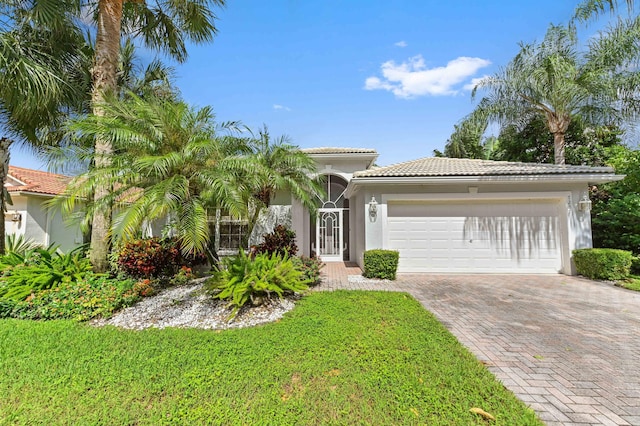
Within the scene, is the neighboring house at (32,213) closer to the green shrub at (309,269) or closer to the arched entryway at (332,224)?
the green shrub at (309,269)

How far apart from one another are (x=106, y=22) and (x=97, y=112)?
2889 millimetres

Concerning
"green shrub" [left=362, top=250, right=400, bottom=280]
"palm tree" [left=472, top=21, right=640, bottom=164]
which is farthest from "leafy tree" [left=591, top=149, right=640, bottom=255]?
"green shrub" [left=362, top=250, right=400, bottom=280]

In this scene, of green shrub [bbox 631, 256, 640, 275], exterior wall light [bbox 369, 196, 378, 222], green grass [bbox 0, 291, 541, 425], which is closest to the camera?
green grass [bbox 0, 291, 541, 425]

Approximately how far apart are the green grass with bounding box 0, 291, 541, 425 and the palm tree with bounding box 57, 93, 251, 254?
2.34 m

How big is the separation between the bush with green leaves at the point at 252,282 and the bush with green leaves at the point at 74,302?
7.12ft

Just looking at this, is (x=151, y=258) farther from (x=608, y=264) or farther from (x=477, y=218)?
(x=608, y=264)

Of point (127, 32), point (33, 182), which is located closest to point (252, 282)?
point (127, 32)

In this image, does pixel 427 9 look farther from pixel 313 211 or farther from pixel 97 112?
pixel 97 112

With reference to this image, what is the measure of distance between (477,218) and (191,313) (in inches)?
422

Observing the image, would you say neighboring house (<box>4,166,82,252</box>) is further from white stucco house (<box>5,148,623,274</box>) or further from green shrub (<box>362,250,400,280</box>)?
green shrub (<box>362,250,400,280</box>)

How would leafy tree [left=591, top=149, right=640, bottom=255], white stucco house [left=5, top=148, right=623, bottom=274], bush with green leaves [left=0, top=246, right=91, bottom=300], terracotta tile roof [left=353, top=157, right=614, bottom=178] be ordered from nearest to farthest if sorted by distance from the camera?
bush with green leaves [left=0, top=246, right=91, bottom=300] < terracotta tile roof [left=353, top=157, right=614, bottom=178] < white stucco house [left=5, top=148, right=623, bottom=274] < leafy tree [left=591, top=149, right=640, bottom=255]

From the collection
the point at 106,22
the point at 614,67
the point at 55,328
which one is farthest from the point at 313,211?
the point at 614,67

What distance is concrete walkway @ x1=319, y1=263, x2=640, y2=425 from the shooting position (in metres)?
3.22

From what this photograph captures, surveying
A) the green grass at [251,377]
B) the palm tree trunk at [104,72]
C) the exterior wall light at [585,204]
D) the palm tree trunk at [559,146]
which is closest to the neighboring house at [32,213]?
A: the palm tree trunk at [104,72]
